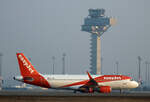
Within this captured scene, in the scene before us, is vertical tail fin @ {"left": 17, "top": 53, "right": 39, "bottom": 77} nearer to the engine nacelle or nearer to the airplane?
the airplane

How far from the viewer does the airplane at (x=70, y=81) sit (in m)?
80.0

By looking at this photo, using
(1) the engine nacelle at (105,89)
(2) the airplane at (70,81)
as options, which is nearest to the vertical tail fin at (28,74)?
(2) the airplane at (70,81)

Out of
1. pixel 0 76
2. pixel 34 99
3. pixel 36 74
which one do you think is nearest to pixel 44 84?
pixel 36 74

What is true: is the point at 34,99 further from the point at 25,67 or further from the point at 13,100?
the point at 25,67

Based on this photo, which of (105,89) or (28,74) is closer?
(28,74)

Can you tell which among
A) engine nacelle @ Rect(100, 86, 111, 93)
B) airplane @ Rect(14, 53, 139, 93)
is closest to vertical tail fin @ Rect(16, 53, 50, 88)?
airplane @ Rect(14, 53, 139, 93)

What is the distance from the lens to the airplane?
262ft

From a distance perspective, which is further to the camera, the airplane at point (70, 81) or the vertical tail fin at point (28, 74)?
the airplane at point (70, 81)

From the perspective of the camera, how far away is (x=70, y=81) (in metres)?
81.2

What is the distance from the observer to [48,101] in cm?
5466

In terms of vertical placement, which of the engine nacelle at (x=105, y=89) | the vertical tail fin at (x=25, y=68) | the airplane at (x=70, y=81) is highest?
the vertical tail fin at (x=25, y=68)

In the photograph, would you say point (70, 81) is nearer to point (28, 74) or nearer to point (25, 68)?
point (28, 74)

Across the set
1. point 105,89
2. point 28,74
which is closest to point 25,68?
point 28,74

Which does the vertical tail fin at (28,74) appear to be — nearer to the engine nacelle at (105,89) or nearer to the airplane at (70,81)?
the airplane at (70,81)
